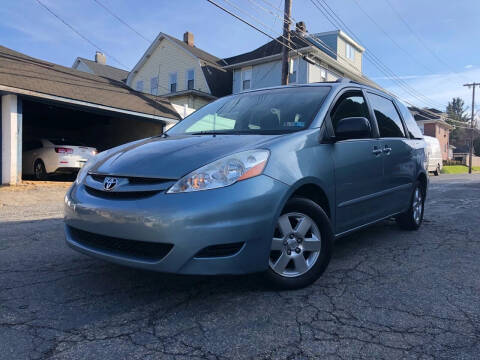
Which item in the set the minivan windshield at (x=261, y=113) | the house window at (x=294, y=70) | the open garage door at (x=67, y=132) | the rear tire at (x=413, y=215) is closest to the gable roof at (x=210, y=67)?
the house window at (x=294, y=70)

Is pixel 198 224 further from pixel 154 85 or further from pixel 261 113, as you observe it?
pixel 154 85

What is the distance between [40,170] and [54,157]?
1.04 m

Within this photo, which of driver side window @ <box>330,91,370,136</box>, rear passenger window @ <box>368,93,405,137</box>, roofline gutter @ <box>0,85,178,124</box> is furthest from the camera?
roofline gutter @ <box>0,85,178,124</box>

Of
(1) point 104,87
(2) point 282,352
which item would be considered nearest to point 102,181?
(2) point 282,352

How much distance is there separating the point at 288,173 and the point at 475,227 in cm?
417

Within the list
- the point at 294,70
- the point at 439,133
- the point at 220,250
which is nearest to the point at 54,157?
the point at 220,250

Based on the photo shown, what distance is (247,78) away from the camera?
82.9ft

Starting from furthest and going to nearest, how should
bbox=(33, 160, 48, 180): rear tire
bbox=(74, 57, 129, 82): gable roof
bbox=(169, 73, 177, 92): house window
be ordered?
bbox=(74, 57, 129, 82): gable roof → bbox=(169, 73, 177, 92): house window → bbox=(33, 160, 48, 180): rear tire

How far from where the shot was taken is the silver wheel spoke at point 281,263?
9.24ft

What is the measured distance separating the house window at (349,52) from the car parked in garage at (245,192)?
82.4 feet

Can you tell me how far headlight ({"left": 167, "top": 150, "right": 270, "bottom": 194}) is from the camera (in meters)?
2.52

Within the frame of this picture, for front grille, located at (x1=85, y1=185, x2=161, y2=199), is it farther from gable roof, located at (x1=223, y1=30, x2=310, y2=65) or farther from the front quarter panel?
gable roof, located at (x1=223, y1=30, x2=310, y2=65)

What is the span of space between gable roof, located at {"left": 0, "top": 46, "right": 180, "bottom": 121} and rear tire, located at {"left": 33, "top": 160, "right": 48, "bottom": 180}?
2.38 metres

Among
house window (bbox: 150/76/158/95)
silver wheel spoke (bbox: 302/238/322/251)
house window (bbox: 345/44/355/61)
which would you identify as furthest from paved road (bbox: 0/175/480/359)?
house window (bbox: 345/44/355/61)
